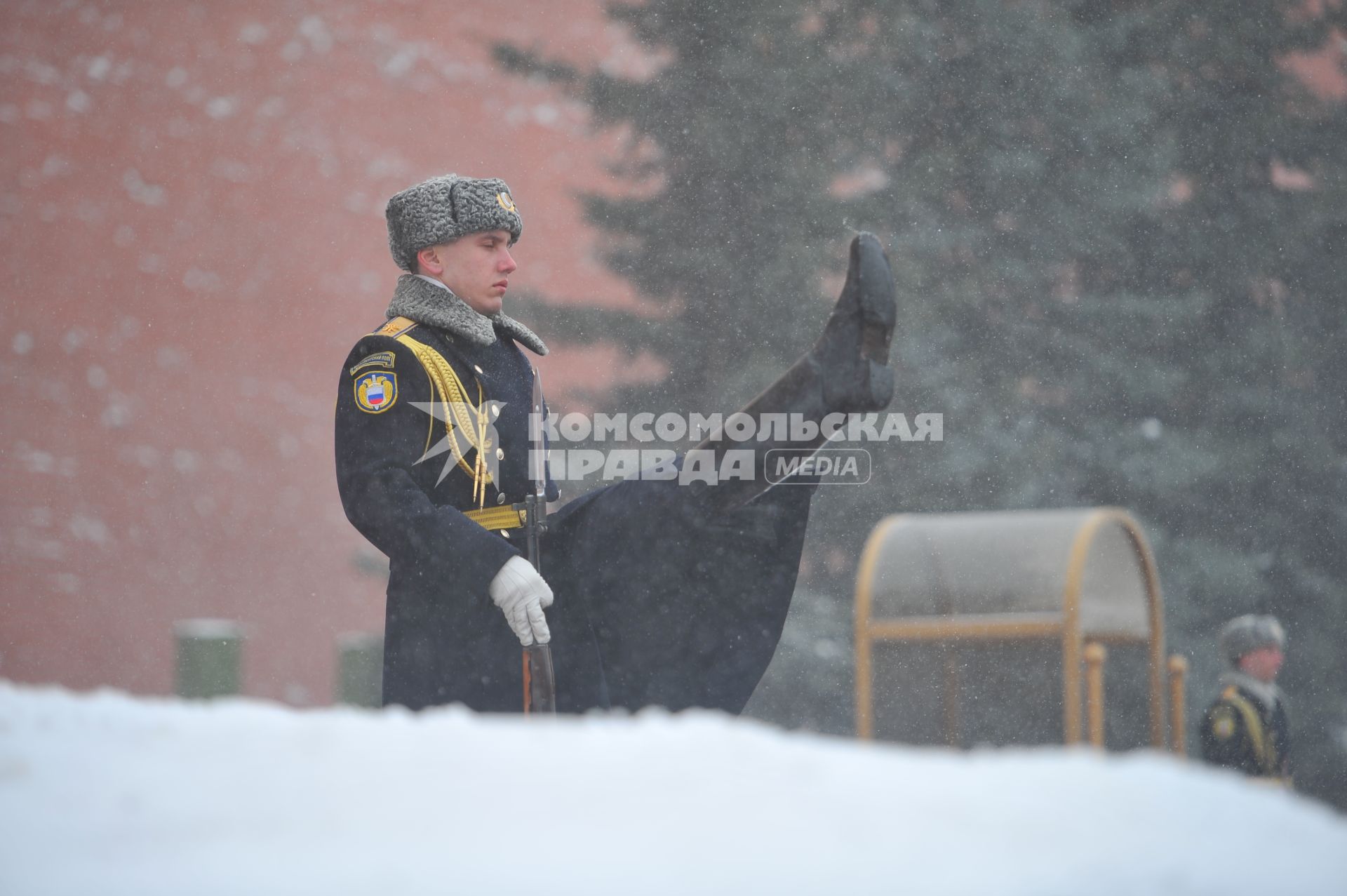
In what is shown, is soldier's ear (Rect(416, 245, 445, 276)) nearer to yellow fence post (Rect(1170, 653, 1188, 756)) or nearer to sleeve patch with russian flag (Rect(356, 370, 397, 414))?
sleeve patch with russian flag (Rect(356, 370, 397, 414))

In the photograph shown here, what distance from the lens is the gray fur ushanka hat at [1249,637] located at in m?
5.89

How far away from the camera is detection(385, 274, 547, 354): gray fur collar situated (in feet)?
10.2

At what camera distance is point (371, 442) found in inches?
116

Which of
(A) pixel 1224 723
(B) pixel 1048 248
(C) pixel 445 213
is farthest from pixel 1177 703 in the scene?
(B) pixel 1048 248

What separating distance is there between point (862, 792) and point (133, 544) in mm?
10920

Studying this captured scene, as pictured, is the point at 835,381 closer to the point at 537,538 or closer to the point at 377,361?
the point at 537,538

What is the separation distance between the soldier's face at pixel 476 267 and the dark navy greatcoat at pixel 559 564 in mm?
109

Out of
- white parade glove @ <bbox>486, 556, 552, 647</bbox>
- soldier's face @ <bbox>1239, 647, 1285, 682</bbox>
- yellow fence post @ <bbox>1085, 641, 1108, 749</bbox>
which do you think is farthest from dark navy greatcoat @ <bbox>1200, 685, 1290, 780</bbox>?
white parade glove @ <bbox>486, 556, 552, 647</bbox>

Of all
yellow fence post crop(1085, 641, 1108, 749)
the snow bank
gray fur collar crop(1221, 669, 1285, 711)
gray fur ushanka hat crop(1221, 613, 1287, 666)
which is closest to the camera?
the snow bank

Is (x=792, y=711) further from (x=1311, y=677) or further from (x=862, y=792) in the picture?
(x=862, y=792)

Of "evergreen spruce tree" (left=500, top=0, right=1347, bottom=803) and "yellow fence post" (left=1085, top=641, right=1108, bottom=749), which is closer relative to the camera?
"yellow fence post" (left=1085, top=641, right=1108, bottom=749)

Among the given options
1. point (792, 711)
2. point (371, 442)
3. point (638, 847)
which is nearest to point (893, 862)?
point (638, 847)

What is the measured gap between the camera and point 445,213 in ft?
10.4

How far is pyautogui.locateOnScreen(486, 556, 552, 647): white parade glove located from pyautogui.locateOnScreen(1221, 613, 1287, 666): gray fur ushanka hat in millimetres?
4028
